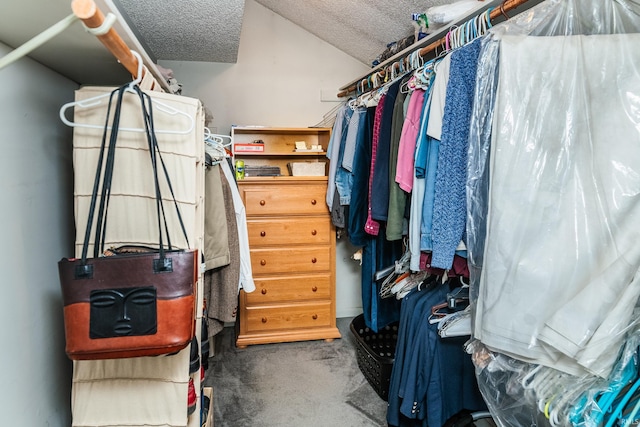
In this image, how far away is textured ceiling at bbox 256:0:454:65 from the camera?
2.14 m

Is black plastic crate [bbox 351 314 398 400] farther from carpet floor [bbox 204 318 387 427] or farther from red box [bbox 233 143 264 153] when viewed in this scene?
red box [bbox 233 143 264 153]

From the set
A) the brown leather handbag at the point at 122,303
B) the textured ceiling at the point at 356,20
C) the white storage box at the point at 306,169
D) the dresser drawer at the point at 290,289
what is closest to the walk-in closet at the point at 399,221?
the brown leather handbag at the point at 122,303

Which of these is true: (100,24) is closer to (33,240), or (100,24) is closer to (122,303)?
(122,303)

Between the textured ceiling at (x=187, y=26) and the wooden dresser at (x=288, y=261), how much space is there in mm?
733

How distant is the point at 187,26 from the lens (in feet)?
6.70

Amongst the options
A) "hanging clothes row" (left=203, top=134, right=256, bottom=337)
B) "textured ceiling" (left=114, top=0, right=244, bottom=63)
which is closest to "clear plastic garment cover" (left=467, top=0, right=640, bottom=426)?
"hanging clothes row" (left=203, top=134, right=256, bottom=337)

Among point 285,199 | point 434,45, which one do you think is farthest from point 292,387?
point 434,45

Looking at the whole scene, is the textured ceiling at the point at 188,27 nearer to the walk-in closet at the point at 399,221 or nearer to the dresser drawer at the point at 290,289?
the walk-in closet at the point at 399,221

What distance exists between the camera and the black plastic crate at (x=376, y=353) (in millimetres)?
1983

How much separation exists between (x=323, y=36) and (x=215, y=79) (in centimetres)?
93

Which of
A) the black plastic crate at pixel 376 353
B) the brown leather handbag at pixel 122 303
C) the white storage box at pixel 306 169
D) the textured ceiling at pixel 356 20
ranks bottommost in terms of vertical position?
the black plastic crate at pixel 376 353

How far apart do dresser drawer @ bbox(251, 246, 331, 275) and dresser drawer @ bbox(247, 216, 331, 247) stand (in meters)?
0.05

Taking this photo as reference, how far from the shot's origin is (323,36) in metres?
2.91

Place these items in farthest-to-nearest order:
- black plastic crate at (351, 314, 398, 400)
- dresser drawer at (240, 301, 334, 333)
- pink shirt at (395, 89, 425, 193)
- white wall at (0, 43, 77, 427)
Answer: dresser drawer at (240, 301, 334, 333) → black plastic crate at (351, 314, 398, 400) → pink shirt at (395, 89, 425, 193) → white wall at (0, 43, 77, 427)
